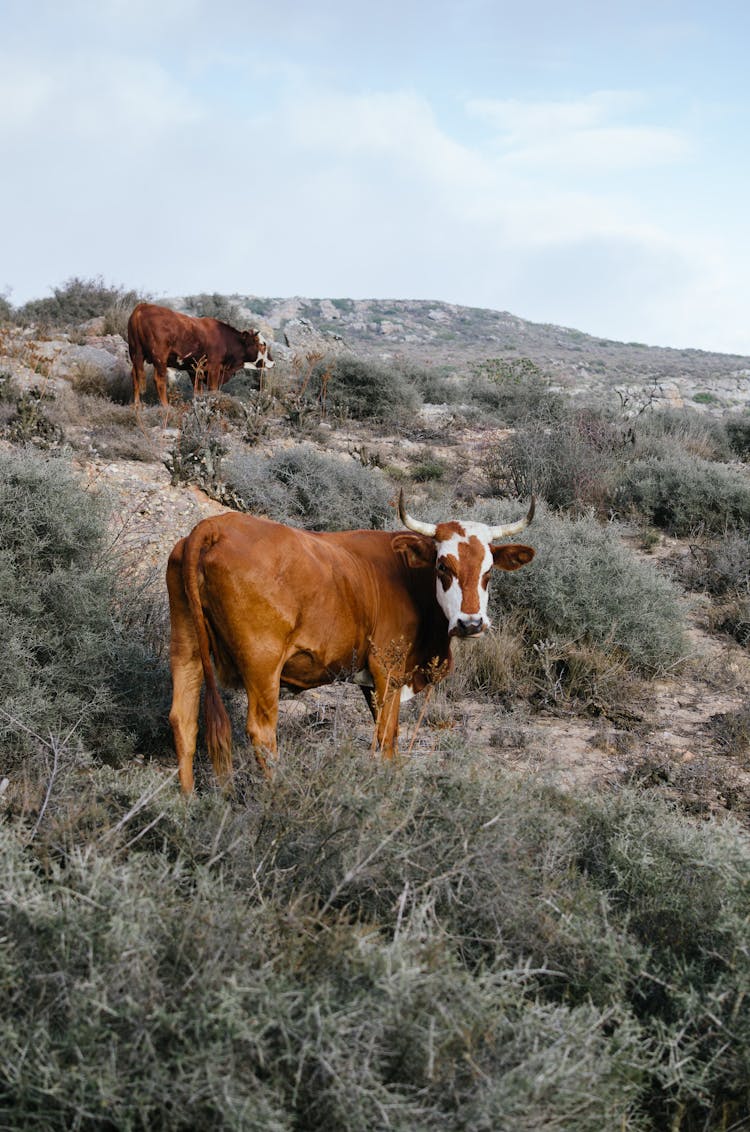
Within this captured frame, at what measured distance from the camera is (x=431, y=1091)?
2.14 meters

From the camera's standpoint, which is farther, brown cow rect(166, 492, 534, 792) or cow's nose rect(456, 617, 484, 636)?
cow's nose rect(456, 617, 484, 636)

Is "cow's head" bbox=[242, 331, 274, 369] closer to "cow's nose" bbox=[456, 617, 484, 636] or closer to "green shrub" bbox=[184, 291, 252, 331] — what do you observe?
"green shrub" bbox=[184, 291, 252, 331]

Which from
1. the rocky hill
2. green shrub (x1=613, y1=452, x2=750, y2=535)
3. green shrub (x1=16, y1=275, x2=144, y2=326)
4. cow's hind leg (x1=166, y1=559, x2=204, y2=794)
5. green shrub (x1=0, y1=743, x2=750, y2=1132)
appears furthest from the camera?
the rocky hill

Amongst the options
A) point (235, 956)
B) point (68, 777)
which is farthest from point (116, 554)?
point (235, 956)

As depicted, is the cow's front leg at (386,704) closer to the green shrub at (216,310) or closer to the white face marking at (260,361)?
the white face marking at (260,361)

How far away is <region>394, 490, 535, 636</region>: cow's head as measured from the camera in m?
4.70

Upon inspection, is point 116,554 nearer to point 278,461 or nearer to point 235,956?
point 235,956

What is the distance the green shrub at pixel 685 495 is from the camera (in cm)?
1063

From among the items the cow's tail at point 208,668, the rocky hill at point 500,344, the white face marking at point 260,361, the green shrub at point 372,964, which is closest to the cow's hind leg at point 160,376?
the white face marking at point 260,361

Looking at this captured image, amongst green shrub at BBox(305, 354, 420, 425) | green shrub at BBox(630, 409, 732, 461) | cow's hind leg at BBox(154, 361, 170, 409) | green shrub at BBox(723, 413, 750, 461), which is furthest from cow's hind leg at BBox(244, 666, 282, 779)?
green shrub at BBox(723, 413, 750, 461)

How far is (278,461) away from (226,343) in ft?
17.6

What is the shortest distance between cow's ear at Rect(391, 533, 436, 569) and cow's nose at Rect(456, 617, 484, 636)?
0.47 meters

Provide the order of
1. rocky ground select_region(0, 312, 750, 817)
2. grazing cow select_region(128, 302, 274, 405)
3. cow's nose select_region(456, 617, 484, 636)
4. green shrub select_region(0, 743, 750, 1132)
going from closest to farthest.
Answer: green shrub select_region(0, 743, 750, 1132)
cow's nose select_region(456, 617, 484, 636)
rocky ground select_region(0, 312, 750, 817)
grazing cow select_region(128, 302, 274, 405)

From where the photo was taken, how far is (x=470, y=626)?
462 cm
